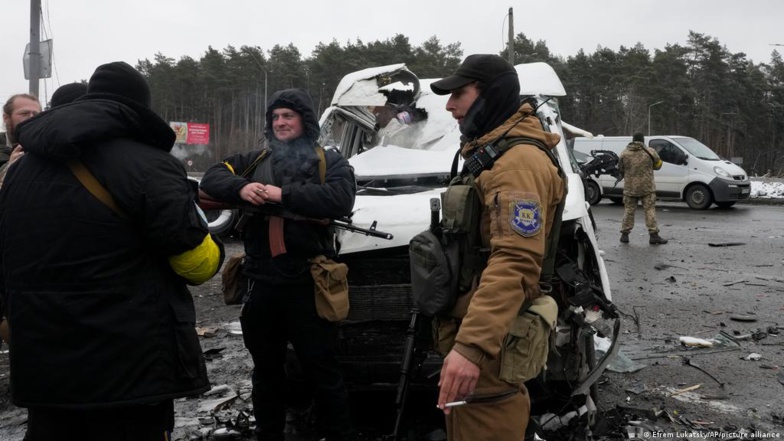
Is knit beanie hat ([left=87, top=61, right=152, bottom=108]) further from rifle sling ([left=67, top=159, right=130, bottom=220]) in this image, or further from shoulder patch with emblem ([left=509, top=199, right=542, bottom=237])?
shoulder patch with emblem ([left=509, top=199, right=542, bottom=237])

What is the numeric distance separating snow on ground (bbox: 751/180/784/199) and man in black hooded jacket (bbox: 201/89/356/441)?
20.2m

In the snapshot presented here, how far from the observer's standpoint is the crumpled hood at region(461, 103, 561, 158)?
2264 mm

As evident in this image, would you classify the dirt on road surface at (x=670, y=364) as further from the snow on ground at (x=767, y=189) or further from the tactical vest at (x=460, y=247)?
the snow on ground at (x=767, y=189)

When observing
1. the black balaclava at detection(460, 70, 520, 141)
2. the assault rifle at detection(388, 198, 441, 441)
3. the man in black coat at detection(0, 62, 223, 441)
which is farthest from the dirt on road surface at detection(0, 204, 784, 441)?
the black balaclava at detection(460, 70, 520, 141)

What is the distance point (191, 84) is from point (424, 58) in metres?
23.7

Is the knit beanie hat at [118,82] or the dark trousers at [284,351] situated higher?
the knit beanie hat at [118,82]

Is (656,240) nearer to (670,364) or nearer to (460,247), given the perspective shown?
(670,364)

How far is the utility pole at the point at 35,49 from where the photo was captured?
8.98 m

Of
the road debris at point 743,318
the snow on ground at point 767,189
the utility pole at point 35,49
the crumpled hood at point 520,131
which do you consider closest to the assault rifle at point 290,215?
the crumpled hood at point 520,131

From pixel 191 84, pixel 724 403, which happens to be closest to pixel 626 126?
pixel 191 84

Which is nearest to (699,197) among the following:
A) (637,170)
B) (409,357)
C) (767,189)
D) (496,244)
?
(767,189)

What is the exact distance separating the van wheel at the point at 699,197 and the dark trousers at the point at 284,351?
52.2 feet

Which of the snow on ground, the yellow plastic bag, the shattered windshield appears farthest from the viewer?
the snow on ground

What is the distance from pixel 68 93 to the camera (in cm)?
271
